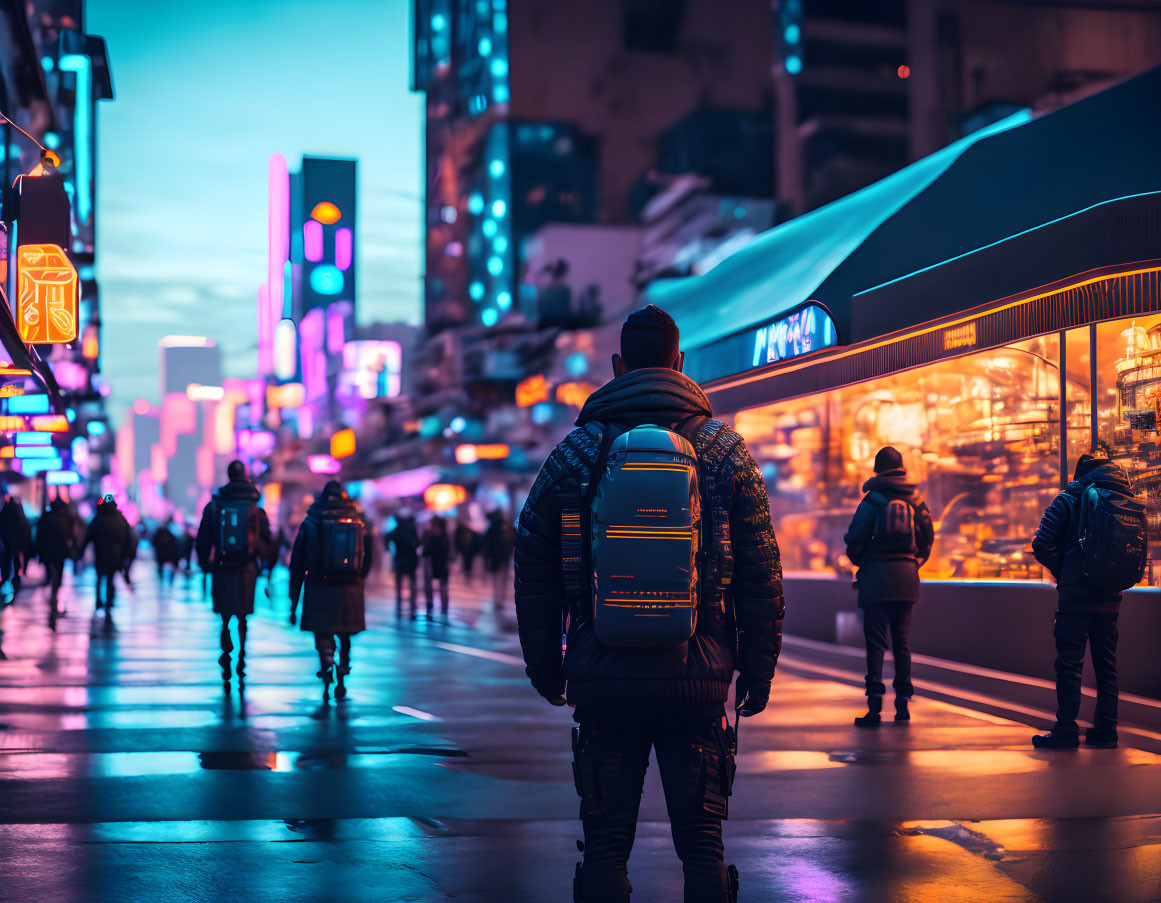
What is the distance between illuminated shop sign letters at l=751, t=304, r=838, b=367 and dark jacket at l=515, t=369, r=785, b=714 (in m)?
11.4

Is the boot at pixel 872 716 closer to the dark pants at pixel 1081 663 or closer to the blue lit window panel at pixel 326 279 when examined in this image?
the dark pants at pixel 1081 663

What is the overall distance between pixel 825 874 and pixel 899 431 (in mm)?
11079

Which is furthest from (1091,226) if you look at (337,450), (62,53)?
(337,450)

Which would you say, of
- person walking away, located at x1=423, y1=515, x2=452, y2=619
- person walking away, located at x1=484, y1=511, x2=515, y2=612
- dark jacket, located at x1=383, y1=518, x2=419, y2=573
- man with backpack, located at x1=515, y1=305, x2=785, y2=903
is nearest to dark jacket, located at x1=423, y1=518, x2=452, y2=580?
person walking away, located at x1=423, y1=515, x2=452, y2=619

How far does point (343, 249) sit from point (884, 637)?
6151 inches

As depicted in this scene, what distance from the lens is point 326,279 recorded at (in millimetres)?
159875

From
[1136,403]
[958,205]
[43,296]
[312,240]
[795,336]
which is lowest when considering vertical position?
[1136,403]

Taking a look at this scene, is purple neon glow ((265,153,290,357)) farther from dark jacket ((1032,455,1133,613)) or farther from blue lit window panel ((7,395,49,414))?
dark jacket ((1032,455,1133,613))

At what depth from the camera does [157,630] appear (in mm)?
21844

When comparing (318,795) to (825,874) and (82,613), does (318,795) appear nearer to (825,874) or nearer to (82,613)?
(825,874)

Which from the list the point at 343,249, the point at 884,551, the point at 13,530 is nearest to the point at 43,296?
the point at 13,530

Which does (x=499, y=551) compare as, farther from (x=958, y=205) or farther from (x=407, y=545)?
(x=958, y=205)

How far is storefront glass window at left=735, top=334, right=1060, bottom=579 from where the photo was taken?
13.7 m

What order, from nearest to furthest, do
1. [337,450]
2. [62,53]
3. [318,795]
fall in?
[318,795] < [62,53] < [337,450]
